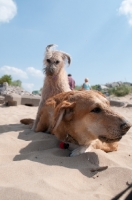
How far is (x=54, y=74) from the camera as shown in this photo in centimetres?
568

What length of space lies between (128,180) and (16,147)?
158cm

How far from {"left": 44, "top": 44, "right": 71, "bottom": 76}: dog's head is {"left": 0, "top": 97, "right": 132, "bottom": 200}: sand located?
2.67 m

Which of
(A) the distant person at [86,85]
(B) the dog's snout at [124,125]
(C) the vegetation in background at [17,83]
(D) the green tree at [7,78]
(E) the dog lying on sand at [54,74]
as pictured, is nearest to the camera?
(B) the dog's snout at [124,125]

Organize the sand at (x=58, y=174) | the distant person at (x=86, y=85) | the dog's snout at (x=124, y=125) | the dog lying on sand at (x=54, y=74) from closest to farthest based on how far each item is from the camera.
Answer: the sand at (x=58, y=174)
the dog's snout at (x=124, y=125)
the dog lying on sand at (x=54, y=74)
the distant person at (x=86, y=85)

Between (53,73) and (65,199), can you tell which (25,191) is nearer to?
(65,199)

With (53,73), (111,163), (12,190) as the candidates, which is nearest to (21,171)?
(12,190)

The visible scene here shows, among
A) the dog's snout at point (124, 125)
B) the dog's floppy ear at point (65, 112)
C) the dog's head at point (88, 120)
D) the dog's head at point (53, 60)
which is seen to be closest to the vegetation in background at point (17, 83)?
the dog's head at point (53, 60)

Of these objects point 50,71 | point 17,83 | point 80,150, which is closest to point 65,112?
point 80,150

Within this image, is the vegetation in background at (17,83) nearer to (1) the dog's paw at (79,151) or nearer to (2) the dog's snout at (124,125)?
(1) the dog's paw at (79,151)

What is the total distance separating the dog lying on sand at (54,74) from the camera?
5.45m

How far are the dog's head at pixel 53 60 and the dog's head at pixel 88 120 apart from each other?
2.63m

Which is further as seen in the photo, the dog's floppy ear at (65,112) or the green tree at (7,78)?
the green tree at (7,78)

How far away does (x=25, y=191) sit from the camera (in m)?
1.87

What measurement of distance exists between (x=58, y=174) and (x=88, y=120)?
77cm
